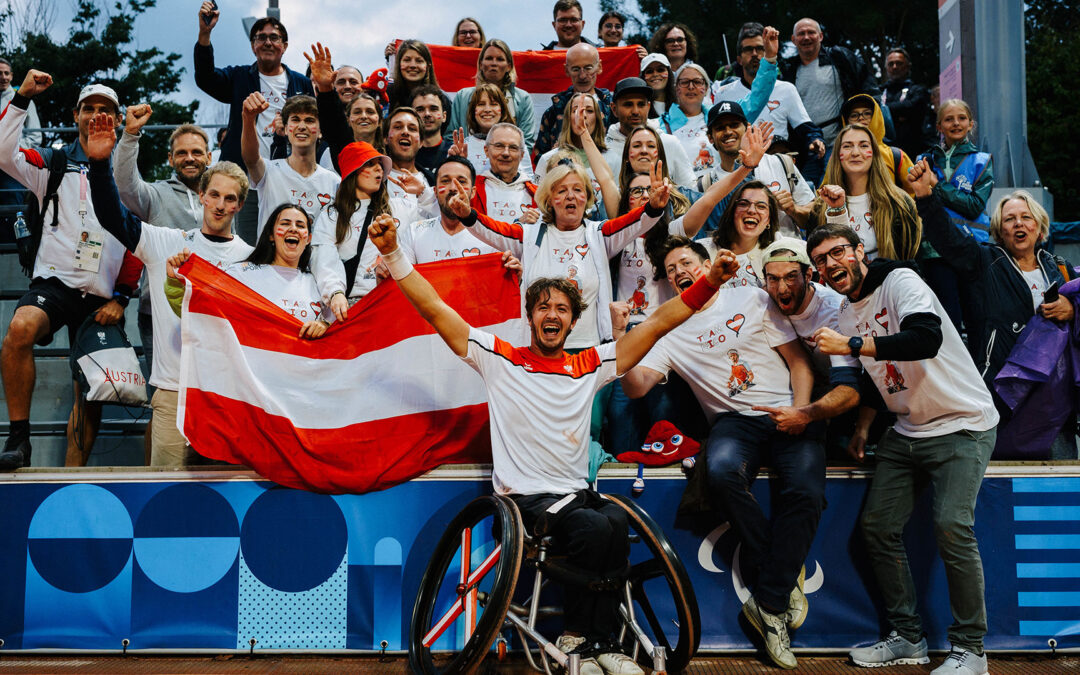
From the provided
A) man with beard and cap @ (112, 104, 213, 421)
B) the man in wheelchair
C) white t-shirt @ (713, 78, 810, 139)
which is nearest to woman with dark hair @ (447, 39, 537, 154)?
white t-shirt @ (713, 78, 810, 139)

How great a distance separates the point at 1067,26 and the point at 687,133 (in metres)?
19.4

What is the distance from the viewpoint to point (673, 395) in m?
Result: 5.89

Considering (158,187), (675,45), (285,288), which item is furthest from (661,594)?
(675,45)

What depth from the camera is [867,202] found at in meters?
6.59

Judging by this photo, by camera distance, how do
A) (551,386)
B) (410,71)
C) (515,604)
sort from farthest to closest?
(410,71)
(551,386)
(515,604)

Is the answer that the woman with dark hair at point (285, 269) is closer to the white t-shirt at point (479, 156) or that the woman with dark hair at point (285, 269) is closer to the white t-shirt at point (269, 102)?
the white t-shirt at point (479, 156)

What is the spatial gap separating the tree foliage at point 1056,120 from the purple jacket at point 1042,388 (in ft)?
52.9

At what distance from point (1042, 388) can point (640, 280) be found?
2.51 metres

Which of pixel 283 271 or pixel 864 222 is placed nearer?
pixel 283 271

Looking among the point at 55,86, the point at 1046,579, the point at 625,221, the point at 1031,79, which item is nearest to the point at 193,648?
the point at 625,221

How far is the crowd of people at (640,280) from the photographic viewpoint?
16.3ft

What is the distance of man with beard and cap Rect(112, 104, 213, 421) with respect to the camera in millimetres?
6461

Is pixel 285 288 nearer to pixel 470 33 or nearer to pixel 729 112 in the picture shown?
pixel 729 112

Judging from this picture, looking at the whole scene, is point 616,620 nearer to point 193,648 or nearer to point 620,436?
point 620,436
